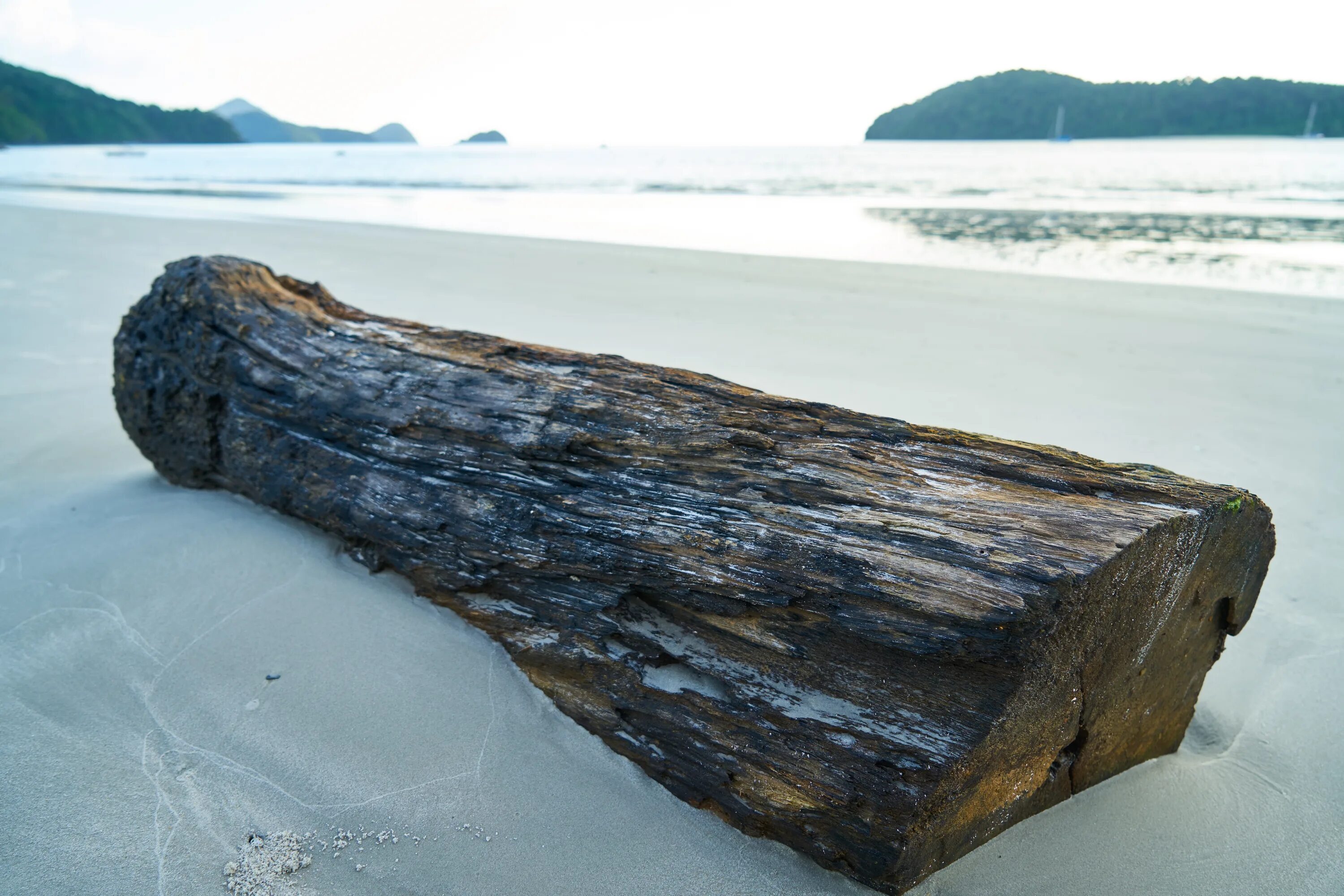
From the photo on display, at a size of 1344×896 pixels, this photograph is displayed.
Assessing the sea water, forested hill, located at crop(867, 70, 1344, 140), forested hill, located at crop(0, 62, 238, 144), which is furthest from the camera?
forested hill, located at crop(0, 62, 238, 144)

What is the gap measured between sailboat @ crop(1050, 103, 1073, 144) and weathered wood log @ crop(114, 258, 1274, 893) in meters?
91.5

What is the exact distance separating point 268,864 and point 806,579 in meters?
1.19

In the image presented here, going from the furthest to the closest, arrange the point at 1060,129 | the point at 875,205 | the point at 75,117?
the point at 75,117 < the point at 1060,129 < the point at 875,205

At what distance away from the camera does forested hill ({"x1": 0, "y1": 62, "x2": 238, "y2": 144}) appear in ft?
254

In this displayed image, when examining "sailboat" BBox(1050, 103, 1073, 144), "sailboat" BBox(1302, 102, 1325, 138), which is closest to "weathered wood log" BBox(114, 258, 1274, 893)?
"sailboat" BBox(1302, 102, 1325, 138)

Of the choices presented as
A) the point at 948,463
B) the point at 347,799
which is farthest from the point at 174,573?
the point at 948,463

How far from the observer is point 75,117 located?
84.4 m

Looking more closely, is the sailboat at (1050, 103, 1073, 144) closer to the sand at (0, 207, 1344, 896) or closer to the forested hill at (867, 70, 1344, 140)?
the forested hill at (867, 70, 1344, 140)

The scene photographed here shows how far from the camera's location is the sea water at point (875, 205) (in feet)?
32.9

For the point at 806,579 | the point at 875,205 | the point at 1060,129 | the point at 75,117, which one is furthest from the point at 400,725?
the point at 75,117

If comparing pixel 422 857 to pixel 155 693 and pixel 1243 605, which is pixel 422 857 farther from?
pixel 1243 605

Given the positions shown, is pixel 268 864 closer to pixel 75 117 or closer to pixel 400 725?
pixel 400 725

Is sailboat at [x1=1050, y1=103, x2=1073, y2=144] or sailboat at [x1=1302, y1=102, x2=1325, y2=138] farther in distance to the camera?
sailboat at [x1=1050, y1=103, x2=1073, y2=144]

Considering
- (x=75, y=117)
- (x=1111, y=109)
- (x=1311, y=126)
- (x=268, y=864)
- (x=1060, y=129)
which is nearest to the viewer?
(x=268, y=864)
